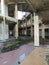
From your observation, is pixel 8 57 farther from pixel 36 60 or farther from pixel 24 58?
pixel 36 60

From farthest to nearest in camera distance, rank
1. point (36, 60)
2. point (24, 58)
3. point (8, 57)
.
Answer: point (8, 57), point (24, 58), point (36, 60)

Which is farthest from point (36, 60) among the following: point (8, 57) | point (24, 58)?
point (8, 57)

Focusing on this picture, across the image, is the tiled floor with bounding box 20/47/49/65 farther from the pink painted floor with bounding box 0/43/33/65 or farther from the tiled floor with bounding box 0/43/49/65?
the pink painted floor with bounding box 0/43/33/65

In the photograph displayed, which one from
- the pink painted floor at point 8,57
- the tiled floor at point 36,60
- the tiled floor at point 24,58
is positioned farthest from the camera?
the pink painted floor at point 8,57

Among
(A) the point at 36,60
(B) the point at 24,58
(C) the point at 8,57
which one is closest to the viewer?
(A) the point at 36,60

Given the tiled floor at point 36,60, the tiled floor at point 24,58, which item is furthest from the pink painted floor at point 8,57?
the tiled floor at point 36,60

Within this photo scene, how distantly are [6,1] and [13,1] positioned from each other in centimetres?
159

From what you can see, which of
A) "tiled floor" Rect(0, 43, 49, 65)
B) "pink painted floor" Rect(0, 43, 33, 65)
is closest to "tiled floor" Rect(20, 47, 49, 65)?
"tiled floor" Rect(0, 43, 49, 65)

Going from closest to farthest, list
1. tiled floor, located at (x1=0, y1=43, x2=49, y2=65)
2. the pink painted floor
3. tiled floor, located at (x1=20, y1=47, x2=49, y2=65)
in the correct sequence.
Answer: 1. tiled floor, located at (x1=20, y1=47, x2=49, y2=65)
2. tiled floor, located at (x1=0, y1=43, x2=49, y2=65)
3. the pink painted floor

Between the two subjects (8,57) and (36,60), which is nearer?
(36,60)

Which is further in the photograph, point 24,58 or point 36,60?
point 24,58

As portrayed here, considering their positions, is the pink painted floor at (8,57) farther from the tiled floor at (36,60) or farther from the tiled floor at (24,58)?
the tiled floor at (36,60)

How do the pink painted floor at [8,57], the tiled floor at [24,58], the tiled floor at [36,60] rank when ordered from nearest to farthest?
the tiled floor at [36,60], the tiled floor at [24,58], the pink painted floor at [8,57]

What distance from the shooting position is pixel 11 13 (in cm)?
4700
